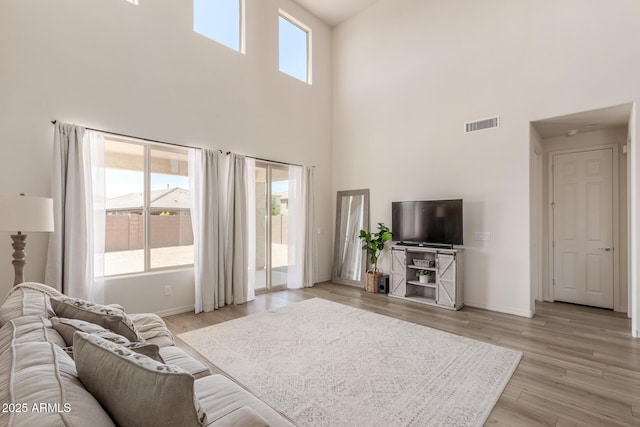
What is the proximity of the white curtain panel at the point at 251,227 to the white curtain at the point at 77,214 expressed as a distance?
2055 millimetres

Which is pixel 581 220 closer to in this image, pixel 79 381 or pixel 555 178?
pixel 555 178

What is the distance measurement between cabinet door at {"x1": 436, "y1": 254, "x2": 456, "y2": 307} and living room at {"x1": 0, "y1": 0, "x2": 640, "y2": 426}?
43cm

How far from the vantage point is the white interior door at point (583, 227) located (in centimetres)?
457

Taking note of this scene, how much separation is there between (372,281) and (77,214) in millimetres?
4609

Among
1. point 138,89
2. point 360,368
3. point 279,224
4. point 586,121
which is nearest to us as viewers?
point 360,368

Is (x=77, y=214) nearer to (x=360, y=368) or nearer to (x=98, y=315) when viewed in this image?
(x=98, y=315)

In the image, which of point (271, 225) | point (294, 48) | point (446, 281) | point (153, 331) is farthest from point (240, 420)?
point (294, 48)

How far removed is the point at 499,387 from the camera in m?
2.47

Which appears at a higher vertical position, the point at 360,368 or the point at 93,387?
the point at 93,387

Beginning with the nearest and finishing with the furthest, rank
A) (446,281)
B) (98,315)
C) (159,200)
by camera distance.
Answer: (98,315) < (159,200) < (446,281)

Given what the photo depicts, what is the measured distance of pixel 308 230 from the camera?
20.2 ft

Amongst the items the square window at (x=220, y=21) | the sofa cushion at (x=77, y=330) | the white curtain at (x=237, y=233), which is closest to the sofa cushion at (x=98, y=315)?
the sofa cushion at (x=77, y=330)

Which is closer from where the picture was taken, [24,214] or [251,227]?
[24,214]

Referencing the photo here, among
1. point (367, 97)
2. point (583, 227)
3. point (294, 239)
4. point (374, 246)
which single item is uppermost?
point (367, 97)
